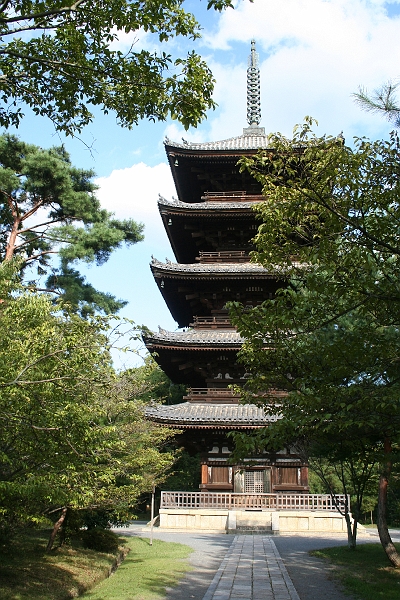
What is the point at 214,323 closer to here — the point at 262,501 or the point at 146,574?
the point at 262,501

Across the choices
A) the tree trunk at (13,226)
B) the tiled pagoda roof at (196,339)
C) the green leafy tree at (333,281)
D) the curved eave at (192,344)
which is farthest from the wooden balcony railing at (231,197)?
the green leafy tree at (333,281)

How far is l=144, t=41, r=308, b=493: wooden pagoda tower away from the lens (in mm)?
20469

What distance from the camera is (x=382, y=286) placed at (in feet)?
19.0

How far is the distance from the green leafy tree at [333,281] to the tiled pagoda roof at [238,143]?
16.5m

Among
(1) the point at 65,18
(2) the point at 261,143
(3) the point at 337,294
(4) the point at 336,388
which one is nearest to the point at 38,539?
(4) the point at 336,388

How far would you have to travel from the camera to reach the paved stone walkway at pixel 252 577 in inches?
338

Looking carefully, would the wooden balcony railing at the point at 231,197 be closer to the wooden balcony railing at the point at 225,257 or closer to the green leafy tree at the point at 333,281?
the wooden balcony railing at the point at 225,257

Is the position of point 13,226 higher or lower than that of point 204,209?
lower

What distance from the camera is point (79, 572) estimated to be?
37.2ft

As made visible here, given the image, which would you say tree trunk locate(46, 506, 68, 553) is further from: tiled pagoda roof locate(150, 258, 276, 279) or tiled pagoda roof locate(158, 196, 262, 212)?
tiled pagoda roof locate(158, 196, 262, 212)

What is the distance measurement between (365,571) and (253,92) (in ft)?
86.5

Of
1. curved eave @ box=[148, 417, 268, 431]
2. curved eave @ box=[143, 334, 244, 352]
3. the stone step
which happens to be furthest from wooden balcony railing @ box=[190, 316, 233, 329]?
the stone step

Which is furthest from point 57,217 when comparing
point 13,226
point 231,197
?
point 231,197

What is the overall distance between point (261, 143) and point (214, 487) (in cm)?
1613
